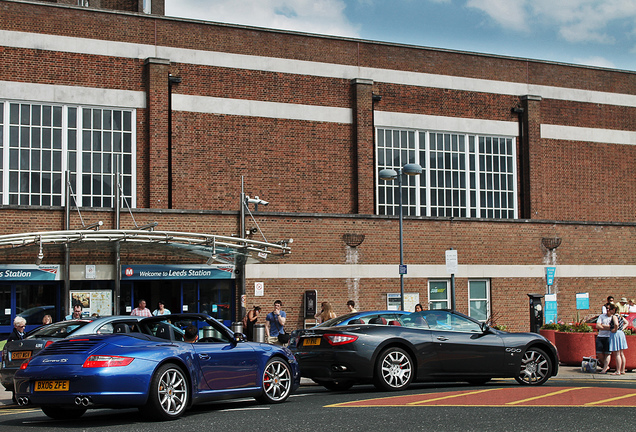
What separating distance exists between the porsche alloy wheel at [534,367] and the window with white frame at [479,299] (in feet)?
43.7

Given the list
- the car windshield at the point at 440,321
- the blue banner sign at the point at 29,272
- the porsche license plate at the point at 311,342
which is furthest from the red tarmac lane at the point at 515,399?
the blue banner sign at the point at 29,272

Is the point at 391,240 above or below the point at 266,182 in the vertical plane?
below

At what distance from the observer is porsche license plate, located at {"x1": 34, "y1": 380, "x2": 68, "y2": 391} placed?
31.2ft

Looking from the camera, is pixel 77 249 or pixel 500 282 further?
pixel 500 282

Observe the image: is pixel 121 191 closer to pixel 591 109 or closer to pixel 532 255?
pixel 532 255

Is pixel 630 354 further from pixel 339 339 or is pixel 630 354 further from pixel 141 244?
pixel 141 244

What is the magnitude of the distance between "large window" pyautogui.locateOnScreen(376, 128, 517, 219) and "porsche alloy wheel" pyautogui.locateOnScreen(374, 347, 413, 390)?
16082 mm

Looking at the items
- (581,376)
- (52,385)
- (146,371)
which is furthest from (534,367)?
(52,385)

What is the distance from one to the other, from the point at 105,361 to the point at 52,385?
2.26 feet

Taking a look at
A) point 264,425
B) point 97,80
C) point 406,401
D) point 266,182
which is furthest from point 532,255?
point 264,425

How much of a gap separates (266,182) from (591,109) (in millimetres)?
14530

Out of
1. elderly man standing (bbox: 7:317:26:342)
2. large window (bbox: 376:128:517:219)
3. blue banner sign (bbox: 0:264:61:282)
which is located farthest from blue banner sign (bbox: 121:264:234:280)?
elderly man standing (bbox: 7:317:26:342)

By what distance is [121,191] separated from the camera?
83.6 feet

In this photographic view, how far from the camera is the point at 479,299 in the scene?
92.9ft
